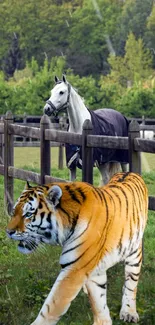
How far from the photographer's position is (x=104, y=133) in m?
12.1

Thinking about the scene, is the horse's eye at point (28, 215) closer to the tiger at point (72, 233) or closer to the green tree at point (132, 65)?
the tiger at point (72, 233)

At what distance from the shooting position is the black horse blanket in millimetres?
11619

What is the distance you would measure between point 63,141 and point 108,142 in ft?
4.04

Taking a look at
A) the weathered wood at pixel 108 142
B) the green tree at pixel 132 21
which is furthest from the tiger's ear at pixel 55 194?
the green tree at pixel 132 21

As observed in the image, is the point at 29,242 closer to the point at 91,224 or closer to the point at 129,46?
the point at 91,224

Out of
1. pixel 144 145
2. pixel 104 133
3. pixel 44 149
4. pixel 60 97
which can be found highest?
pixel 60 97

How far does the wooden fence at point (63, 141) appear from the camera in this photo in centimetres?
861

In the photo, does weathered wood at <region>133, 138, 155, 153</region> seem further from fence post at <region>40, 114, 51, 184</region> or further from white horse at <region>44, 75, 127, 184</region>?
white horse at <region>44, 75, 127, 184</region>

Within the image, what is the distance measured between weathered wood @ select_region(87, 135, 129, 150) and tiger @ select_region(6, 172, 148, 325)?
3.07 meters

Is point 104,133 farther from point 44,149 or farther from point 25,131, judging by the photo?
point 44,149

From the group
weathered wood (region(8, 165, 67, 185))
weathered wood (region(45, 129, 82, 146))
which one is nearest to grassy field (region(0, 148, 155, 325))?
weathered wood (region(8, 165, 67, 185))

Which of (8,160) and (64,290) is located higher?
(64,290)

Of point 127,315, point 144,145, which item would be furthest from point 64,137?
point 127,315

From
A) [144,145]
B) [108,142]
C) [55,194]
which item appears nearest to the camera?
[55,194]
